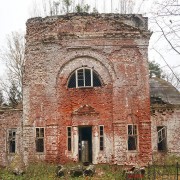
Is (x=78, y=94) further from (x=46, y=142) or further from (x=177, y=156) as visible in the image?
(x=177, y=156)

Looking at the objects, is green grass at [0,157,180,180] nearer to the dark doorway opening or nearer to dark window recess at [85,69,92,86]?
the dark doorway opening

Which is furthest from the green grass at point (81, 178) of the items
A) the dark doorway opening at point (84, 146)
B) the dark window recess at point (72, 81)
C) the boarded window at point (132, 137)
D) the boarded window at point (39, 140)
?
the dark window recess at point (72, 81)

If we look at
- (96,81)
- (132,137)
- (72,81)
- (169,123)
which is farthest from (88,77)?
(169,123)

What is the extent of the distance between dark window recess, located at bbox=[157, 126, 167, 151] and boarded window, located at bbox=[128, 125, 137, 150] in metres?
2.41

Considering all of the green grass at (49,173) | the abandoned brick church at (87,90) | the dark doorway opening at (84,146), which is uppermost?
the abandoned brick church at (87,90)

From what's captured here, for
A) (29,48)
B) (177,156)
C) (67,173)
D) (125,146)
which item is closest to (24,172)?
(67,173)

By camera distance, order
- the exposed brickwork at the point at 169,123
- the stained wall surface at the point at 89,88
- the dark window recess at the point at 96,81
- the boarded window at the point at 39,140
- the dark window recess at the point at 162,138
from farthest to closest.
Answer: the dark window recess at the point at 162,138 → the exposed brickwork at the point at 169,123 → the dark window recess at the point at 96,81 → the boarded window at the point at 39,140 → the stained wall surface at the point at 89,88

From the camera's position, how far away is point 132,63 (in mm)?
18359

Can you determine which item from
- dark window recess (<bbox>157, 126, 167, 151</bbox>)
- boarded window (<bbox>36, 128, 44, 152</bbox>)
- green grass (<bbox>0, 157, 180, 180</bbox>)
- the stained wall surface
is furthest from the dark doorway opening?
dark window recess (<bbox>157, 126, 167, 151</bbox>)

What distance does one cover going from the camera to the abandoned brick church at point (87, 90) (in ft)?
58.9

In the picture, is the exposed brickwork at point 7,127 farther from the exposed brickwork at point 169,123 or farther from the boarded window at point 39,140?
the exposed brickwork at point 169,123

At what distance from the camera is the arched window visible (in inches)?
726

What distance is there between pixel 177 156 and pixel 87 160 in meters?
5.02

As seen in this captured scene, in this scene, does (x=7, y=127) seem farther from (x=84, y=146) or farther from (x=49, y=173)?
(x=49, y=173)
